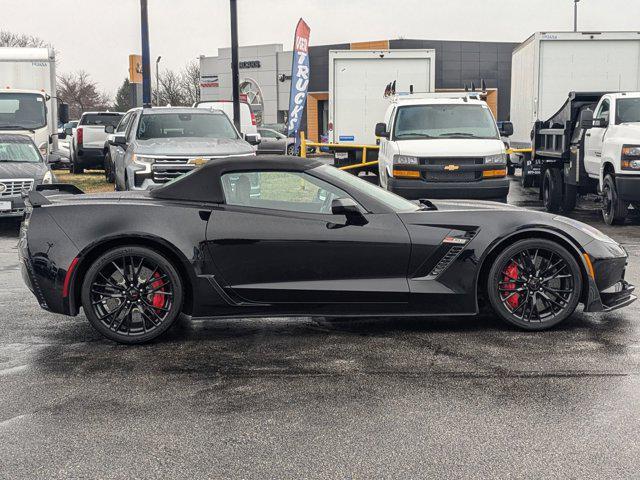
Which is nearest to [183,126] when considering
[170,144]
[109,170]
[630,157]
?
[170,144]

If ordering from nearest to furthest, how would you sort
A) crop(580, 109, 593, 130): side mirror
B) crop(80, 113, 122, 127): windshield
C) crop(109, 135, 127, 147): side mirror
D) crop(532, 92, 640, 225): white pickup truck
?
crop(532, 92, 640, 225): white pickup truck < crop(580, 109, 593, 130): side mirror < crop(109, 135, 127, 147): side mirror < crop(80, 113, 122, 127): windshield

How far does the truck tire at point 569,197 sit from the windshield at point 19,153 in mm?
9186

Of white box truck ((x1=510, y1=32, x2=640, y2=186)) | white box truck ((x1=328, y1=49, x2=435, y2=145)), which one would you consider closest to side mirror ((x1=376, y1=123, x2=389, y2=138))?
white box truck ((x1=510, y1=32, x2=640, y2=186))

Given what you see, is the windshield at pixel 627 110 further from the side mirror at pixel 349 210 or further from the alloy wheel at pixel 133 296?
the alloy wheel at pixel 133 296

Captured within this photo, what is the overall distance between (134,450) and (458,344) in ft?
8.87

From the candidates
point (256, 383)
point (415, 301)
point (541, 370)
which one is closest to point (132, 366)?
point (256, 383)

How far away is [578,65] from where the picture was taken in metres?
18.2

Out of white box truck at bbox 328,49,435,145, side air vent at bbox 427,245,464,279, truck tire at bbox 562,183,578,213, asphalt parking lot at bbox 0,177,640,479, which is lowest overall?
asphalt parking lot at bbox 0,177,640,479

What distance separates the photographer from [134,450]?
421 cm

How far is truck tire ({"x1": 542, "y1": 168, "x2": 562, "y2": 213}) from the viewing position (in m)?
16.0

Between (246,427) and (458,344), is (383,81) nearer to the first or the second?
(458,344)

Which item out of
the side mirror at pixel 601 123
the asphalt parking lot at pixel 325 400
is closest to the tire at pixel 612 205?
the side mirror at pixel 601 123

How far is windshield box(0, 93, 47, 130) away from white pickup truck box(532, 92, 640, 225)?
36.9 feet

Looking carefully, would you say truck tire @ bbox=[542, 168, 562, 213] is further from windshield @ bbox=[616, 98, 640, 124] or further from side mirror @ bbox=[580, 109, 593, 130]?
windshield @ bbox=[616, 98, 640, 124]
